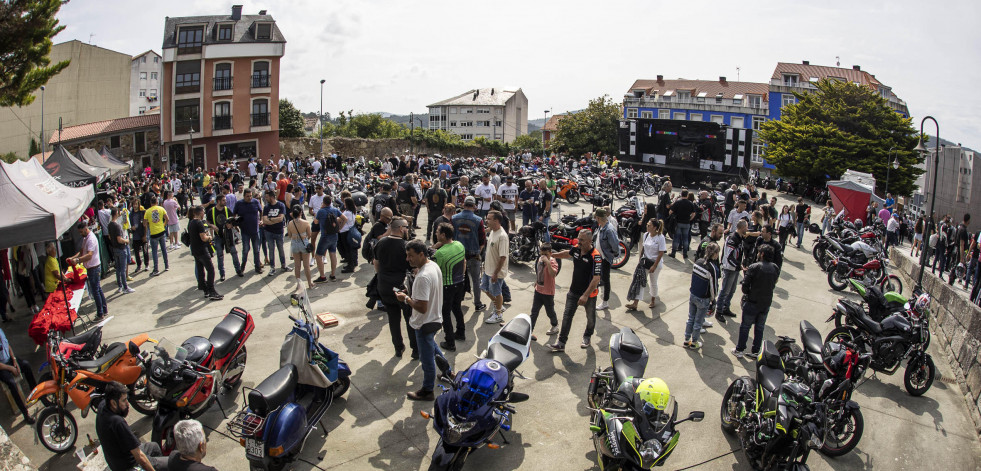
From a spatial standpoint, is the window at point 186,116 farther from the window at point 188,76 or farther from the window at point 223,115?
the window at point 223,115

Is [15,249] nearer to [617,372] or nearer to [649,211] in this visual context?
[617,372]

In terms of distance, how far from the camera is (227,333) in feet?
18.6

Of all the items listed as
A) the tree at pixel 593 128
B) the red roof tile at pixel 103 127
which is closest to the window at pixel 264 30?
the red roof tile at pixel 103 127

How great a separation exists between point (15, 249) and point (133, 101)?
47215mm

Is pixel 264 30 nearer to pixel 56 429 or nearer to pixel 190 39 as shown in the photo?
pixel 190 39

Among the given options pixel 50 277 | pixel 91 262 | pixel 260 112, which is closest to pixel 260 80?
pixel 260 112

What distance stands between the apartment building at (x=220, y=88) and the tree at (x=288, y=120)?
13.1m

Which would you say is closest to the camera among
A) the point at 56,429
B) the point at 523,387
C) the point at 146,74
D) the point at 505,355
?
the point at 56,429

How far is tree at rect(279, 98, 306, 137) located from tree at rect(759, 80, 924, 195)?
38.1 meters

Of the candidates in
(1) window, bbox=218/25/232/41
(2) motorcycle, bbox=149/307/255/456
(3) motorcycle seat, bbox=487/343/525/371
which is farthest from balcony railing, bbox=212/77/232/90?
(3) motorcycle seat, bbox=487/343/525/371

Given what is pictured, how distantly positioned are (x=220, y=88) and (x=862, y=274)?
35139 mm

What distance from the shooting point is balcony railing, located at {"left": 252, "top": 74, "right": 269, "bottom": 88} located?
35.2 m

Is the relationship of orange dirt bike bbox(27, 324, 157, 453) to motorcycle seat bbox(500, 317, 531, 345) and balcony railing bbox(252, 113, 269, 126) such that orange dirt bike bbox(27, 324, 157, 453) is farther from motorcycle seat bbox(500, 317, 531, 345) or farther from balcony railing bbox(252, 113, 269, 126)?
balcony railing bbox(252, 113, 269, 126)

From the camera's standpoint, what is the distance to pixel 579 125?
4834 centimetres
